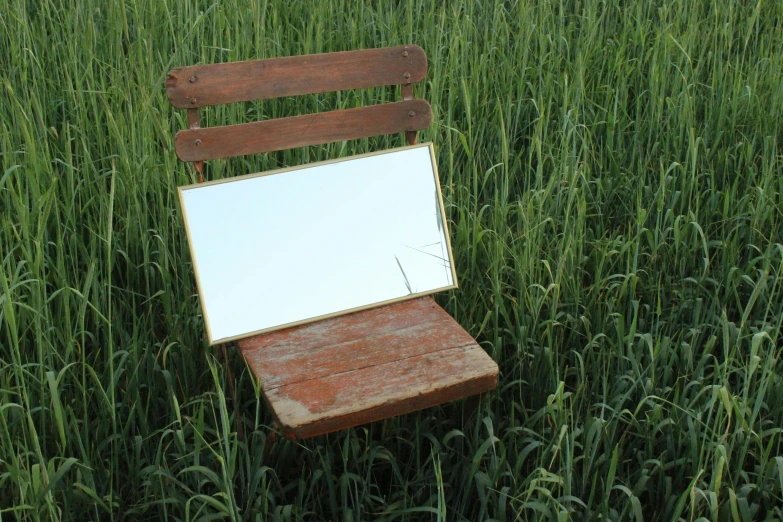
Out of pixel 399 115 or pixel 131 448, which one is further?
pixel 399 115

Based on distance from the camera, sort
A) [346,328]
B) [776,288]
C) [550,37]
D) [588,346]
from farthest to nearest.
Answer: [550,37] → [776,288] → [588,346] → [346,328]

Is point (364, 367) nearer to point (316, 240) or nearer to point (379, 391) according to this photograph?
point (379, 391)

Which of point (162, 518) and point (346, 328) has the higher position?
point (346, 328)

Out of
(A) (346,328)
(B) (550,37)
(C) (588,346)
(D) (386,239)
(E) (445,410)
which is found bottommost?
(E) (445,410)

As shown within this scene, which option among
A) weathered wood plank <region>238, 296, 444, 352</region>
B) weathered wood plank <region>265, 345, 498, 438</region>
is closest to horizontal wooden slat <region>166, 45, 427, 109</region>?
weathered wood plank <region>238, 296, 444, 352</region>

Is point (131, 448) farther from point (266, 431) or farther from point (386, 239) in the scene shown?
point (386, 239)

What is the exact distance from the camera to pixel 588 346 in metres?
2.18

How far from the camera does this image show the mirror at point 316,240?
194 cm

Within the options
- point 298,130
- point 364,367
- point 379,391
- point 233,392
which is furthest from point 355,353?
point 298,130

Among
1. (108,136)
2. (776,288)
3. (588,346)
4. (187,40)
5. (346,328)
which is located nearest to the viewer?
(346,328)

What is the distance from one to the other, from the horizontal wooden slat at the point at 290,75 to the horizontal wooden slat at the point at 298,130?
66 millimetres

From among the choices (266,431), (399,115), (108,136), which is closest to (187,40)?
(108,136)

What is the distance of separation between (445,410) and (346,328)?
0.41 metres

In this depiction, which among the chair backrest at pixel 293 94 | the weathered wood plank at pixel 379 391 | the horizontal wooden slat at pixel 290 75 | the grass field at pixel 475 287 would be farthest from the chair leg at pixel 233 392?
the horizontal wooden slat at pixel 290 75
